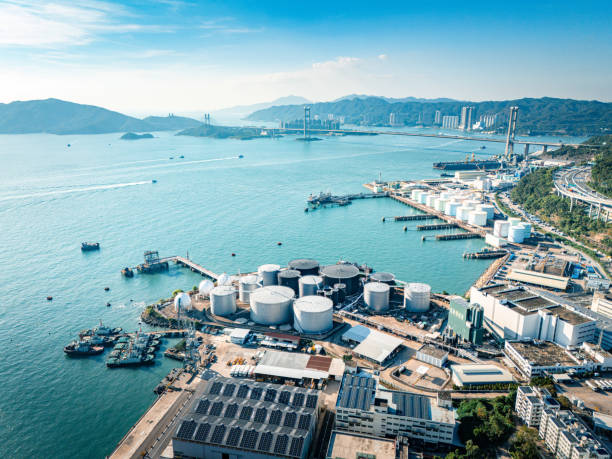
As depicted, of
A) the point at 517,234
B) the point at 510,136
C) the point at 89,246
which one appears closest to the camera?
the point at 89,246

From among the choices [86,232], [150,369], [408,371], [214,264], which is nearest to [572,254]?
[408,371]

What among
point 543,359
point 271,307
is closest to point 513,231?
point 543,359

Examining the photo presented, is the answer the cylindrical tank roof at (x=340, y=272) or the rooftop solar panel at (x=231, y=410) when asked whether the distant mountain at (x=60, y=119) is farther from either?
the rooftop solar panel at (x=231, y=410)

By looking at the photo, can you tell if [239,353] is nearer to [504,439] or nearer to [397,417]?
[397,417]

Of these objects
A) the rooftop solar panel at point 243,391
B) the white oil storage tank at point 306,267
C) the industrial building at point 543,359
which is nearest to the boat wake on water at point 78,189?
the white oil storage tank at point 306,267

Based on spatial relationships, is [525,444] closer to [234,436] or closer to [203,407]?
[234,436]

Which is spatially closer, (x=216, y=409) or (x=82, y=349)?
(x=216, y=409)

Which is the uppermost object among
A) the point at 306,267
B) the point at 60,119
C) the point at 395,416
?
the point at 60,119
